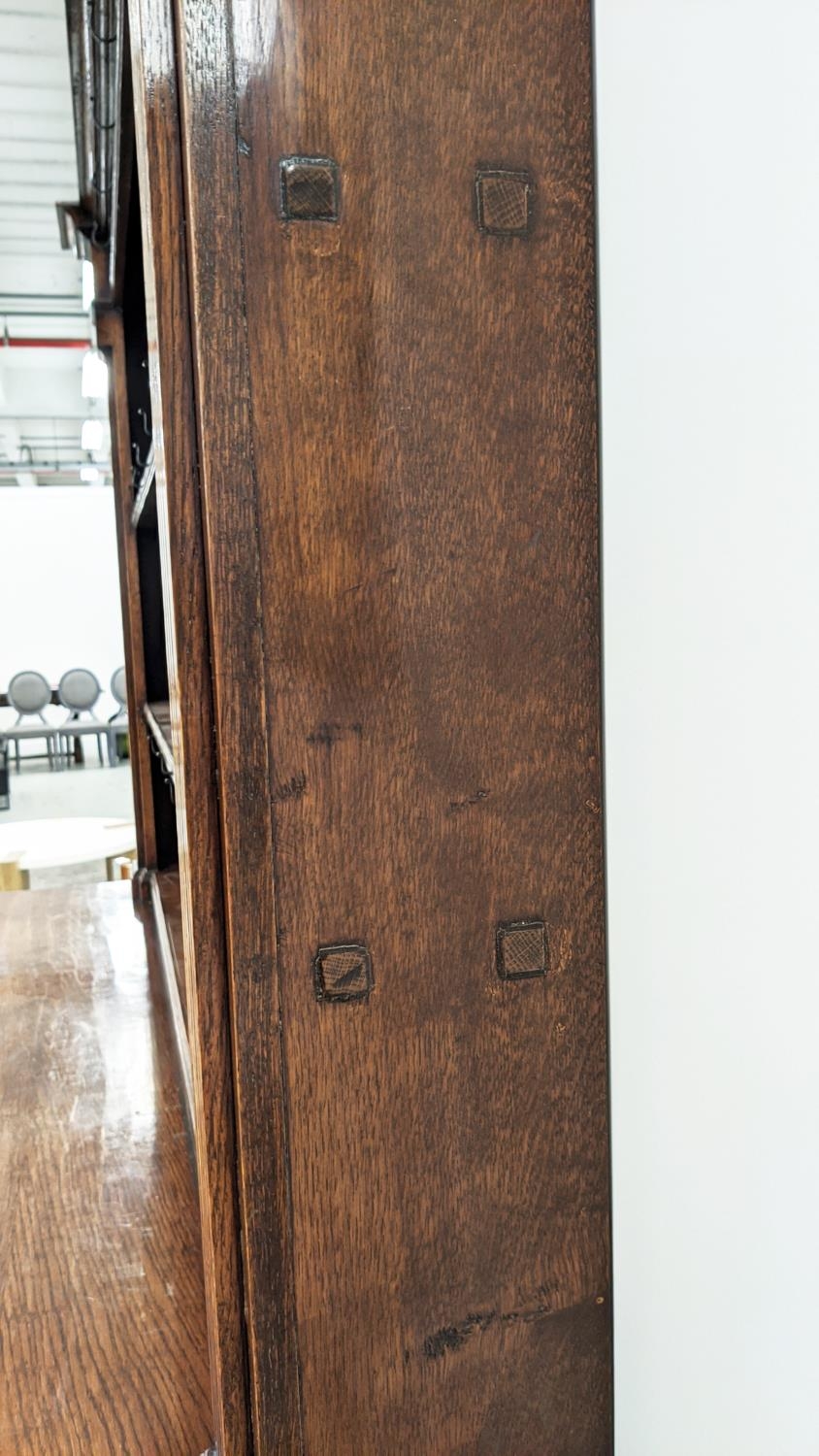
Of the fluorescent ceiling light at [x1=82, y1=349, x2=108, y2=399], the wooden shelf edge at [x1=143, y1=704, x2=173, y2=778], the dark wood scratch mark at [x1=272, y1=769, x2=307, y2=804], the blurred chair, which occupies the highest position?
the fluorescent ceiling light at [x1=82, y1=349, x2=108, y2=399]

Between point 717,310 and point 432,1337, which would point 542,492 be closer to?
point 717,310

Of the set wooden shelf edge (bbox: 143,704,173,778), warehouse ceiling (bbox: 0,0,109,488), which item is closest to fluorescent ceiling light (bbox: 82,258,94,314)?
wooden shelf edge (bbox: 143,704,173,778)

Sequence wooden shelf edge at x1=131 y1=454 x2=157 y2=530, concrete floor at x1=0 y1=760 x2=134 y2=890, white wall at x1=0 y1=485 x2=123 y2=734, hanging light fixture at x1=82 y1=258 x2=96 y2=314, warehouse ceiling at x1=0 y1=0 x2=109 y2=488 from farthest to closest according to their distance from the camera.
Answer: white wall at x1=0 y1=485 x2=123 y2=734 → concrete floor at x1=0 y1=760 x2=134 y2=890 → warehouse ceiling at x1=0 y1=0 x2=109 y2=488 → hanging light fixture at x1=82 y1=258 x2=96 y2=314 → wooden shelf edge at x1=131 y1=454 x2=157 y2=530

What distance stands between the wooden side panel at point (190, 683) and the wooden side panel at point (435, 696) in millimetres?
49

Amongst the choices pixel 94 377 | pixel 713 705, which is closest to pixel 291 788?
pixel 713 705

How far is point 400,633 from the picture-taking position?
784mm

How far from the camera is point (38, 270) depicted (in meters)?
8.35

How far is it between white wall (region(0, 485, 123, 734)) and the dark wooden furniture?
524 inches

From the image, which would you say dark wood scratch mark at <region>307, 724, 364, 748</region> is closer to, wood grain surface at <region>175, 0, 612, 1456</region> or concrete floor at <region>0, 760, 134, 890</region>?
wood grain surface at <region>175, 0, 612, 1456</region>

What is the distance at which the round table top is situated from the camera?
12.4ft

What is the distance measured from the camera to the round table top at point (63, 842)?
3.78 meters

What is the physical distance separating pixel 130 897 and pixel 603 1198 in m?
2.18

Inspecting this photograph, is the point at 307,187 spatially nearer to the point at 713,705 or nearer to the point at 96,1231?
the point at 713,705

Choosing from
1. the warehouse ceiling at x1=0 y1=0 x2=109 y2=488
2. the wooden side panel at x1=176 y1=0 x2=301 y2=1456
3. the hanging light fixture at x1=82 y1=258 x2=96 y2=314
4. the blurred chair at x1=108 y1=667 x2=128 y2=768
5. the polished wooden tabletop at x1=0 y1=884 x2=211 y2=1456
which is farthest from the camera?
the blurred chair at x1=108 y1=667 x2=128 y2=768
